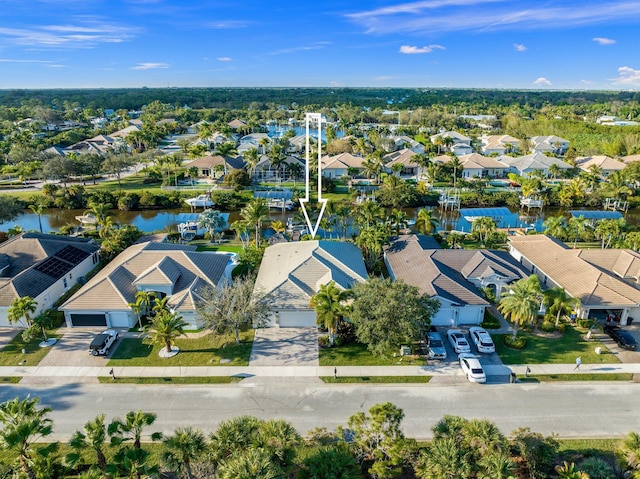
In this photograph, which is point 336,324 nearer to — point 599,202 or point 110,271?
point 110,271

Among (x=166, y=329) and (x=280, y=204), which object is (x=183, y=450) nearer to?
(x=166, y=329)

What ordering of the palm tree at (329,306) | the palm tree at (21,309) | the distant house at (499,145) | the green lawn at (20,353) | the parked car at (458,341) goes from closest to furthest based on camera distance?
the green lawn at (20,353) < the palm tree at (329,306) < the parked car at (458,341) < the palm tree at (21,309) < the distant house at (499,145)

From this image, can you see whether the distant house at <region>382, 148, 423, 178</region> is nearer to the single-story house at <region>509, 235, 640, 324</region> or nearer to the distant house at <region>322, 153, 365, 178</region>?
the distant house at <region>322, 153, 365, 178</region>

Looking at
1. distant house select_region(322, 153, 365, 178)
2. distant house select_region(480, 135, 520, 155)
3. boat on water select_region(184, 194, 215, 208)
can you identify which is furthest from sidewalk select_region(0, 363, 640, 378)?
distant house select_region(480, 135, 520, 155)

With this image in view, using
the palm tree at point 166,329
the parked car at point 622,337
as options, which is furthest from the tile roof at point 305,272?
the parked car at point 622,337

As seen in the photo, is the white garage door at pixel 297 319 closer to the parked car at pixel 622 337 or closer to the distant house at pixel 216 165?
the parked car at pixel 622 337

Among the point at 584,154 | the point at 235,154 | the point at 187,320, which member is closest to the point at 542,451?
the point at 187,320

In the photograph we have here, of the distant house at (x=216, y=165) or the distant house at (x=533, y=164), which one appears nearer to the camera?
the distant house at (x=216, y=165)
